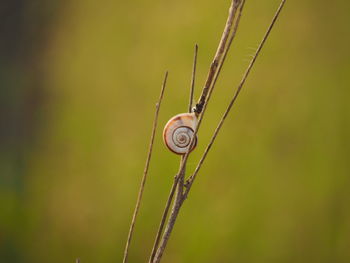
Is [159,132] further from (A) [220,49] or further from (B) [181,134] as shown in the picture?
(A) [220,49]

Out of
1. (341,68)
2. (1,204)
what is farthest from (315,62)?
(1,204)

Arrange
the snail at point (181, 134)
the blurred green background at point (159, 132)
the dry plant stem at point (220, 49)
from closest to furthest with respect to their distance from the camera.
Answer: the dry plant stem at point (220, 49), the snail at point (181, 134), the blurred green background at point (159, 132)

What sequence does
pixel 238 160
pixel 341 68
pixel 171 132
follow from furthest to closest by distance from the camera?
1. pixel 238 160
2. pixel 341 68
3. pixel 171 132

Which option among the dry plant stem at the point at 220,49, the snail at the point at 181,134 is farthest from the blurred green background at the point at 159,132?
the dry plant stem at the point at 220,49

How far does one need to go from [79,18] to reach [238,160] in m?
0.83

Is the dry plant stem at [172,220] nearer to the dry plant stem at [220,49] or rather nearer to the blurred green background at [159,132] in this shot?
the dry plant stem at [220,49]

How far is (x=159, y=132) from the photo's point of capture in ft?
5.16

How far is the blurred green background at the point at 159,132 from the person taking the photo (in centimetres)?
143

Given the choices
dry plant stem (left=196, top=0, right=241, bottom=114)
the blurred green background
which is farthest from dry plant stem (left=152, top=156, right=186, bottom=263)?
the blurred green background

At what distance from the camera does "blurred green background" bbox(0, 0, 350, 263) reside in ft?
4.71

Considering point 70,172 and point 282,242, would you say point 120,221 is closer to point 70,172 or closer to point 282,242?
point 70,172

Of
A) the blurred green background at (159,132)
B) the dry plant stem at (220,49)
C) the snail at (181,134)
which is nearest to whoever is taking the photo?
the dry plant stem at (220,49)

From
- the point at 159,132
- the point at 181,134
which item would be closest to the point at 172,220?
the point at 181,134

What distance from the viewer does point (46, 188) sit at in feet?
5.70
